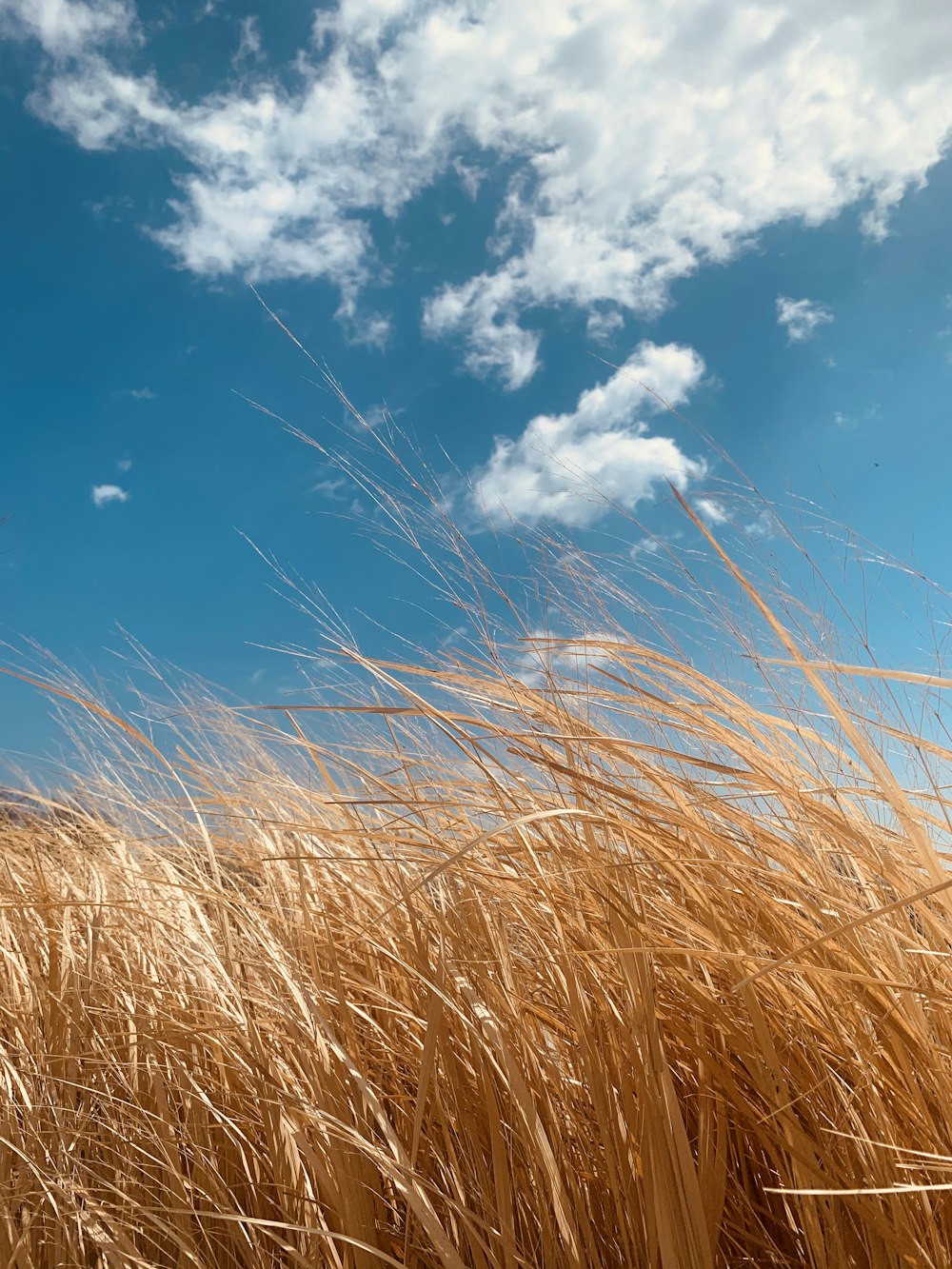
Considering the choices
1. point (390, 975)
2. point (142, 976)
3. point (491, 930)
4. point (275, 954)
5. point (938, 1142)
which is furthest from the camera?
point (142, 976)

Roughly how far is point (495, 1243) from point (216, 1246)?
40 cm

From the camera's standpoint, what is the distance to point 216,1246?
3.55ft

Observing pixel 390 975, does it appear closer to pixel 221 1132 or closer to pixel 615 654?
pixel 221 1132

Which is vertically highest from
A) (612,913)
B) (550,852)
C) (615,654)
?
(615,654)

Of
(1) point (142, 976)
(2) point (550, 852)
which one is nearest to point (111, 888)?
(1) point (142, 976)

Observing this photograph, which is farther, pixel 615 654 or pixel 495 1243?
pixel 615 654

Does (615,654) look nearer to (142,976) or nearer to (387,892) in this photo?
(387,892)

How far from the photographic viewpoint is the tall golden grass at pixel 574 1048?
84 cm

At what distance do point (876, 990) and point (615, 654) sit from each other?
644 mm

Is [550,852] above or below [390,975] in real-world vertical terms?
above

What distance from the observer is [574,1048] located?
102 centimetres

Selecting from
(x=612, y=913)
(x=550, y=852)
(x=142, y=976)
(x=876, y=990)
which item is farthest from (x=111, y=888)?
Result: (x=876, y=990)

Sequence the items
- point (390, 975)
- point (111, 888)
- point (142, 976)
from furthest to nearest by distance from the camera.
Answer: point (111, 888) < point (142, 976) < point (390, 975)

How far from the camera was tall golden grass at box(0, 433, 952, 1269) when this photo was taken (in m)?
0.84
